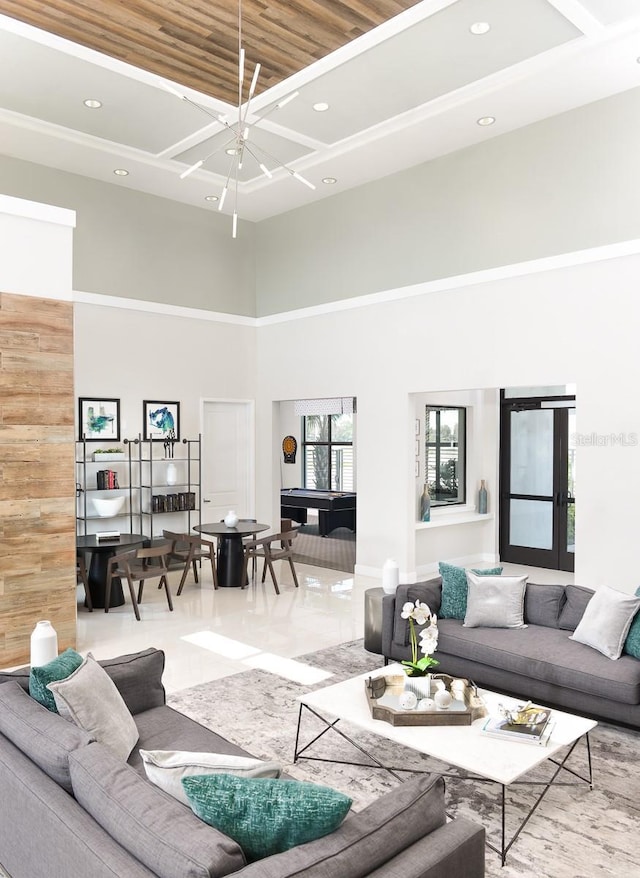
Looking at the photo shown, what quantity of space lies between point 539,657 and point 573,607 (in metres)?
0.61

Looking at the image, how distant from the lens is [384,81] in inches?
245

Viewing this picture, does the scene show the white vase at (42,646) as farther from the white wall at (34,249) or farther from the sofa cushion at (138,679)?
the white wall at (34,249)

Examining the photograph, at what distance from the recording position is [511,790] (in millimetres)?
3455

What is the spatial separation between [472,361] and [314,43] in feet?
11.5

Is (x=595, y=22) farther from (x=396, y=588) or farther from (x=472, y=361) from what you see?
(x=396, y=588)

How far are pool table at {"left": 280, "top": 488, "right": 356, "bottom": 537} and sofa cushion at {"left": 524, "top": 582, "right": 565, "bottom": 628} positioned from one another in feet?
21.3

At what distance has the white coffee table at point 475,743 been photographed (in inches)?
115

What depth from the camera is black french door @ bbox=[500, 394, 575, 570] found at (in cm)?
885

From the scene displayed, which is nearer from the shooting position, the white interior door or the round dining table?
the round dining table

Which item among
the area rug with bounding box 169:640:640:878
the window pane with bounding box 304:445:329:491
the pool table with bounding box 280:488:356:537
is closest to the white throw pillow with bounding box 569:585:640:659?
the area rug with bounding box 169:640:640:878

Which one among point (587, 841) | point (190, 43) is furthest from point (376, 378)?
point (587, 841)

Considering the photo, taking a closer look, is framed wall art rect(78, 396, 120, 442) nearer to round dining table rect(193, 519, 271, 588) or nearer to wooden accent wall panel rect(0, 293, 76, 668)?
round dining table rect(193, 519, 271, 588)

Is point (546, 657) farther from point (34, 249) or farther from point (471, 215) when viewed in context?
point (471, 215)

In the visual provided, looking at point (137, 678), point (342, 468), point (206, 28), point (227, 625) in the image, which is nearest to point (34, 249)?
point (206, 28)
